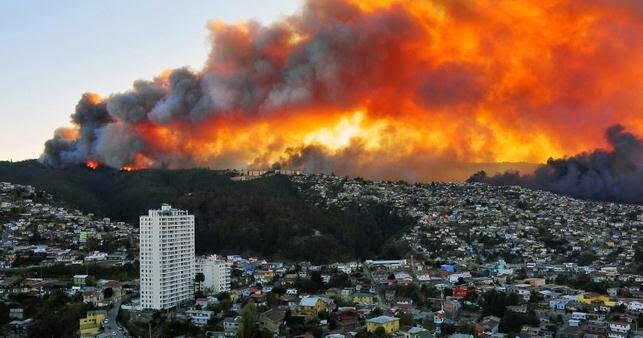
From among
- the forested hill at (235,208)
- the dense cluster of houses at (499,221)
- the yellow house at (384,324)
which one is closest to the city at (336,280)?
the yellow house at (384,324)

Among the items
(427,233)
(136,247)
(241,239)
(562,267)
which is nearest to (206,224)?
(241,239)

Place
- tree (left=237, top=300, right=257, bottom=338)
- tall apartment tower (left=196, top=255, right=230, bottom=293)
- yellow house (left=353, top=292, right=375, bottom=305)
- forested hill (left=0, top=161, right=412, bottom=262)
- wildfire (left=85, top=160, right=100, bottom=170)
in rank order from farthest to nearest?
wildfire (left=85, top=160, right=100, bottom=170), forested hill (left=0, top=161, right=412, bottom=262), tall apartment tower (left=196, top=255, right=230, bottom=293), yellow house (left=353, top=292, right=375, bottom=305), tree (left=237, top=300, right=257, bottom=338)

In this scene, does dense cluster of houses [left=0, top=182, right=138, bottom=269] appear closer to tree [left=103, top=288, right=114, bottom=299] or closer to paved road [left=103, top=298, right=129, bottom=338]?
tree [left=103, top=288, right=114, bottom=299]

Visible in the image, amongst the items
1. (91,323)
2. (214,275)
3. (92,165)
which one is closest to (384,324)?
(214,275)

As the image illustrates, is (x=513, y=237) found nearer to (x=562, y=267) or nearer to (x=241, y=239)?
(x=562, y=267)

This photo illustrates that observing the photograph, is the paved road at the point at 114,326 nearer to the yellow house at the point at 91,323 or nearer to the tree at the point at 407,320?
the yellow house at the point at 91,323

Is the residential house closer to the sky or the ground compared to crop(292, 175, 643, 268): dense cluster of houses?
closer to the ground

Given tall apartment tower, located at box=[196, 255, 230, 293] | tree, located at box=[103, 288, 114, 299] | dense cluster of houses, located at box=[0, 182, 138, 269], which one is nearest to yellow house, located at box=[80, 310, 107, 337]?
tree, located at box=[103, 288, 114, 299]
